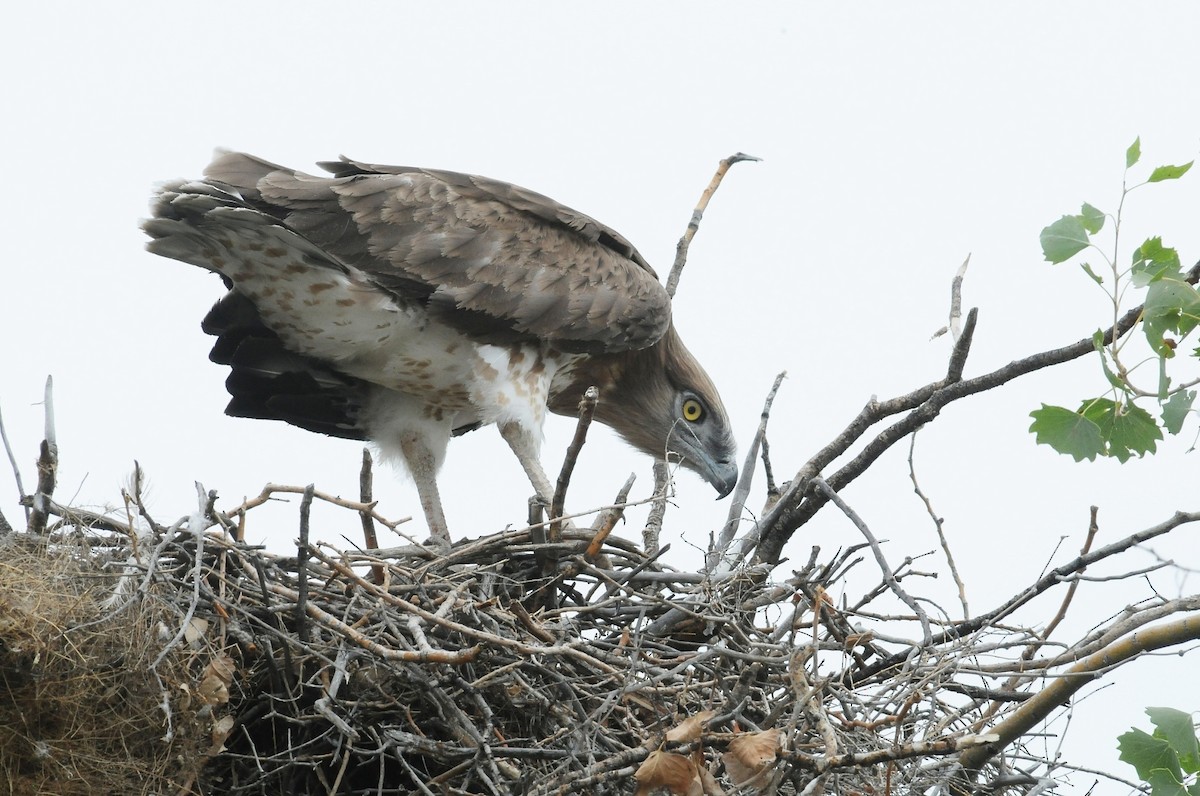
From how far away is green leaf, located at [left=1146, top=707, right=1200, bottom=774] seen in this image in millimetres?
3066

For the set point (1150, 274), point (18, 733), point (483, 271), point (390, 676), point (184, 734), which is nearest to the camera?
point (1150, 274)

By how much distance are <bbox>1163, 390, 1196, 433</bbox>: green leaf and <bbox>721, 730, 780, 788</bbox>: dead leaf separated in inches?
49.6

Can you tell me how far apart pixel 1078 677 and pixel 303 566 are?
2157 mm

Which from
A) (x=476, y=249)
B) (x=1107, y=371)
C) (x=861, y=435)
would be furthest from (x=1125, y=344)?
(x=476, y=249)

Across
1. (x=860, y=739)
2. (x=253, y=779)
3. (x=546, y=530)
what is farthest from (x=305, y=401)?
(x=860, y=739)

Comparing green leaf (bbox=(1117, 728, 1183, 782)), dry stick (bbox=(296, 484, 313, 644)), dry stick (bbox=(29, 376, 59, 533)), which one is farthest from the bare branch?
dry stick (bbox=(29, 376, 59, 533))

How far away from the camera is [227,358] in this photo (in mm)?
6227

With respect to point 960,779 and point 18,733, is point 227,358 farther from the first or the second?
point 960,779

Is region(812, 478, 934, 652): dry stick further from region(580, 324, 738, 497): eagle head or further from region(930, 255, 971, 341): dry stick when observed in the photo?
region(580, 324, 738, 497): eagle head

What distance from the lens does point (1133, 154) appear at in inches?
119

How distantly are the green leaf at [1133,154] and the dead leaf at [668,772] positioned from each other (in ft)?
6.09

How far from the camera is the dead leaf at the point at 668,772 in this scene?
130 inches

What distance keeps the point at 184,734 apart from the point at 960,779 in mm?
2482

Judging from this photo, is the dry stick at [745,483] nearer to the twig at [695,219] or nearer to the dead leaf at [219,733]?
the twig at [695,219]
